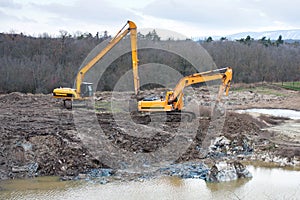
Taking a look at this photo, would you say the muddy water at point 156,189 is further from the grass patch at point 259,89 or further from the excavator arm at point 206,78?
the grass patch at point 259,89

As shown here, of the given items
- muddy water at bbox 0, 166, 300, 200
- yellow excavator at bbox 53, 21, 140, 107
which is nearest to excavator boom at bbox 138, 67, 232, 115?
yellow excavator at bbox 53, 21, 140, 107

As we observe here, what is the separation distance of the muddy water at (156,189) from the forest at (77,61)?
21.0 m

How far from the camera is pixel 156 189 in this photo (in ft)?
46.1

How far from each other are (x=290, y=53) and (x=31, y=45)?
128ft

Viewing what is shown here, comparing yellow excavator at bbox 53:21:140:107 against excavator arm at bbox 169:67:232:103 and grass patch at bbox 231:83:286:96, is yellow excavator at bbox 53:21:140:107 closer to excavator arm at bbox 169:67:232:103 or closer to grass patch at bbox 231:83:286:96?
excavator arm at bbox 169:67:232:103

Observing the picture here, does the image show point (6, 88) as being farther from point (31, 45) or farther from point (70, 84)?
point (31, 45)

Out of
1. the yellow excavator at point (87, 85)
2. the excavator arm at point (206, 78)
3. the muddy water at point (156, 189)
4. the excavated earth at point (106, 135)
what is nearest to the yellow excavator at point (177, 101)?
the excavator arm at point (206, 78)

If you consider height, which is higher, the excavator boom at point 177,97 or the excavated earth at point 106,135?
the excavator boom at point 177,97

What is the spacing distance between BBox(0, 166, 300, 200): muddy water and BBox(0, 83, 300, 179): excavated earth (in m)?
0.84

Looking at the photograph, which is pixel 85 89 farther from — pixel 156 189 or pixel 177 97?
pixel 156 189

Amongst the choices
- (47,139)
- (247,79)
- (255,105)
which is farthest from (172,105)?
(247,79)

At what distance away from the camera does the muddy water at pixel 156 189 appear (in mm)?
13469

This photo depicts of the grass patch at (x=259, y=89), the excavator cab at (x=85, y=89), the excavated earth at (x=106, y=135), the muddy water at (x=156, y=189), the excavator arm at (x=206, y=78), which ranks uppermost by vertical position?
the excavator arm at (x=206, y=78)

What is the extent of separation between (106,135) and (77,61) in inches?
983
